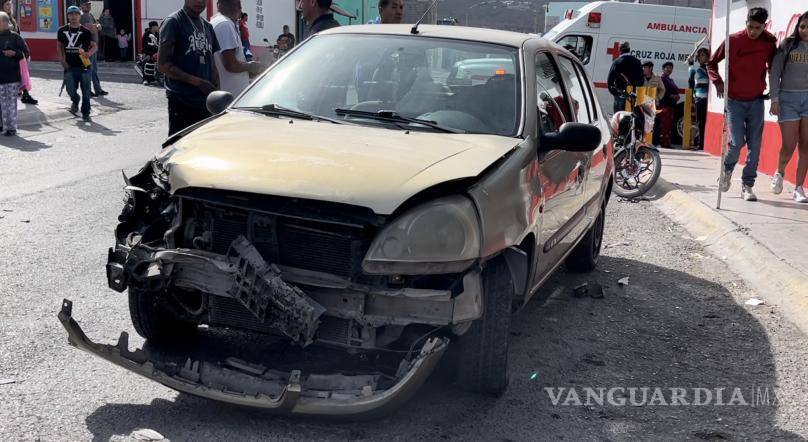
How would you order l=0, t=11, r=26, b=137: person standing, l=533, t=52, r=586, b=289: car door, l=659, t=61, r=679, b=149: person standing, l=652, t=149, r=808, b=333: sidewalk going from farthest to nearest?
l=659, t=61, r=679, b=149: person standing → l=0, t=11, r=26, b=137: person standing → l=652, t=149, r=808, b=333: sidewalk → l=533, t=52, r=586, b=289: car door

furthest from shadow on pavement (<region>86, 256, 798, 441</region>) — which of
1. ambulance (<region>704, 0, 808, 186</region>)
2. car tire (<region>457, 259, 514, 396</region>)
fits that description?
ambulance (<region>704, 0, 808, 186</region>)

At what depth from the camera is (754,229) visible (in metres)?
8.43

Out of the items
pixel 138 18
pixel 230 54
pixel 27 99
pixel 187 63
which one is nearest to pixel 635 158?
pixel 230 54

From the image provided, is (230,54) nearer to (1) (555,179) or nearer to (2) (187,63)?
(2) (187,63)

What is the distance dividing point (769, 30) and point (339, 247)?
418 inches

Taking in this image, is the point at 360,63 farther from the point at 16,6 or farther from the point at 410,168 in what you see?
the point at 16,6

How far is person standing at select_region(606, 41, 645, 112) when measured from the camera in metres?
15.8

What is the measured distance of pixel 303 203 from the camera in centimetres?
369

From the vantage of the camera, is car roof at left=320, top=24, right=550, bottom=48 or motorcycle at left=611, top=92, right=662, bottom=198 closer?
car roof at left=320, top=24, right=550, bottom=48

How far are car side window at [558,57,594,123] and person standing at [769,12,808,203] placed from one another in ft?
14.2

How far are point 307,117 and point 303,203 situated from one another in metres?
1.23

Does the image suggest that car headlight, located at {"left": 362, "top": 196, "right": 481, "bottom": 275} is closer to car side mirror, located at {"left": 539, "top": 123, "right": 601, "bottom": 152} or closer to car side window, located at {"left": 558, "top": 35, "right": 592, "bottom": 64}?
car side mirror, located at {"left": 539, "top": 123, "right": 601, "bottom": 152}

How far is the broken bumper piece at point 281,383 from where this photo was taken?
3.55 meters

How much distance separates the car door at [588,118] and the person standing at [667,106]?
12.0m
